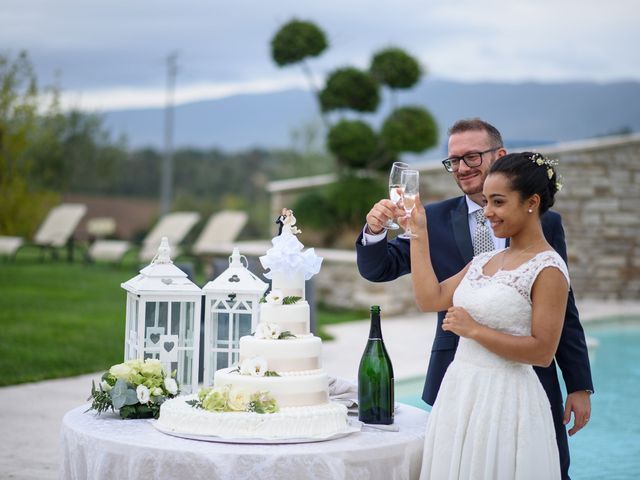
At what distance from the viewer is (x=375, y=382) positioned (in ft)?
10.2

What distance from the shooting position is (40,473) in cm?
477

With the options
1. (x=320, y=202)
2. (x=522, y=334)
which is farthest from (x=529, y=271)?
(x=320, y=202)

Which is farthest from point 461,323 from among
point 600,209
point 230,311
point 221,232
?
point 221,232

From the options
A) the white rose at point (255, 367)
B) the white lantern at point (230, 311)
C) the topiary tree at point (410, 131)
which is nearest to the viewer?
the white rose at point (255, 367)

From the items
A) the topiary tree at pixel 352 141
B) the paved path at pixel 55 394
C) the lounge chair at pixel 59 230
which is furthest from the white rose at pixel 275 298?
the lounge chair at pixel 59 230

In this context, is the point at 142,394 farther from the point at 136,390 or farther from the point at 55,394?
the point at 55,394

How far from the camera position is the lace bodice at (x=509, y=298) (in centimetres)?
276

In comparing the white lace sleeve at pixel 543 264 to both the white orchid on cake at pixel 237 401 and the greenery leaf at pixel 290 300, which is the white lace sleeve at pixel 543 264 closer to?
the greenery leaf at pixel 290 300

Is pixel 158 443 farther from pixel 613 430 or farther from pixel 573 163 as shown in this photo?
pixel 573 163

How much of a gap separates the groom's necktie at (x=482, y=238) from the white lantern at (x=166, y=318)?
106 centimetres

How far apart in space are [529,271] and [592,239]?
12.7 m

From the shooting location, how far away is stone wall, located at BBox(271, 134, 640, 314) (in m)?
14.8

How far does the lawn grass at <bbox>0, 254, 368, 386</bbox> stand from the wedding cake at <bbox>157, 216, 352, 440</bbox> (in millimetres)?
4776

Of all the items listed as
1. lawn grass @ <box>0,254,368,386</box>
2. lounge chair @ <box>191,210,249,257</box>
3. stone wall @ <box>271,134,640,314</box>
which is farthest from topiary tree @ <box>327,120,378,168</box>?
lounge chair @ <box>191,210,249,257</box>
